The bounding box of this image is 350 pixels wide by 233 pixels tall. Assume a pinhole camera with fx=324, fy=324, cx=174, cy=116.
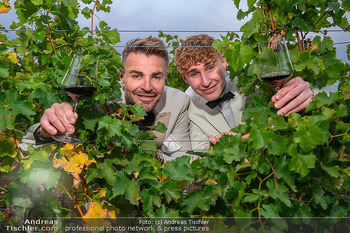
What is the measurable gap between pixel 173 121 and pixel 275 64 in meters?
1.66

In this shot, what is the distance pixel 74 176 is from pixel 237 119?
1789 millimetres

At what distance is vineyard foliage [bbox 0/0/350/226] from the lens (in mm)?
1644

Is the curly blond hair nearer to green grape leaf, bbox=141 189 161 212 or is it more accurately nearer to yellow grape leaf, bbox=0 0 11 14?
yellow grape leaf, bbox=0 0 11 14

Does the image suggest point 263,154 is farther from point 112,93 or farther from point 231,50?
point 112,93

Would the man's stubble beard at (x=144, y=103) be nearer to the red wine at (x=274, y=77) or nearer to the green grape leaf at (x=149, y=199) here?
the green grape leaf at (x=149, y=199)

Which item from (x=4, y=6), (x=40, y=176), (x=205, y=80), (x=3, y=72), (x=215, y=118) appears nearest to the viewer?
(x=40, y=176)

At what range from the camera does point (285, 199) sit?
1.53m

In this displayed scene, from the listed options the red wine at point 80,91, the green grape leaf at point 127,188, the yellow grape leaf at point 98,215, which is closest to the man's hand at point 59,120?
the red wine at point 80,91

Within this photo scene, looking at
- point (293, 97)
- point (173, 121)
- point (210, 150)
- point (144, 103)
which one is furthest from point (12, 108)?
point (293, 97)

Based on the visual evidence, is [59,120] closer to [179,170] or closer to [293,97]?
[179,170]

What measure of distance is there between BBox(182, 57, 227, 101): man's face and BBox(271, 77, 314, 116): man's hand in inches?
55.7

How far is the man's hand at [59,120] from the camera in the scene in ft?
6.24

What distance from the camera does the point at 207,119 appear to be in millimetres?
3336

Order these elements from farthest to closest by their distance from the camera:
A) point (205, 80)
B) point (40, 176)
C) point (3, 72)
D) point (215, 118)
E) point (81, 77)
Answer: point (215, 118)
point (205, 80)
point (3, 72)
point (40, 176)
point (81, 77)
